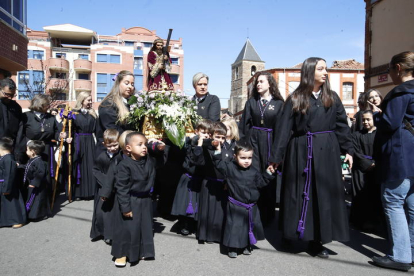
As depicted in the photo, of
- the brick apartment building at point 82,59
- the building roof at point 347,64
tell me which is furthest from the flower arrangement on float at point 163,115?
the building roof at point 347,64

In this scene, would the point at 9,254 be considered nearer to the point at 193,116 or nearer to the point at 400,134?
the point at 193,116

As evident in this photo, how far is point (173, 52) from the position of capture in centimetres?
4503

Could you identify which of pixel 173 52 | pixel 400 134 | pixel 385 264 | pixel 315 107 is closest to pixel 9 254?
pixel 315 107

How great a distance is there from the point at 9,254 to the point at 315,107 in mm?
4144

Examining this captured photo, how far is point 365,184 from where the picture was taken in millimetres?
5316

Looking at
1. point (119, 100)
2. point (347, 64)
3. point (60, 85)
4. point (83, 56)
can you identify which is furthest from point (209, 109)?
point (347, 64)

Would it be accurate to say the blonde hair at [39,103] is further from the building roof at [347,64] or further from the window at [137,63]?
the building roof at [347,64]

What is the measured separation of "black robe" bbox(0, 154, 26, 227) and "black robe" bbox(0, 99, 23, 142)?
0.87 meters

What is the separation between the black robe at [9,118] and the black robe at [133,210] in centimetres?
308

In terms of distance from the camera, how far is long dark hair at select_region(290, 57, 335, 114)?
4.08 m

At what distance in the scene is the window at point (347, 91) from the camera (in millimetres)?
45375

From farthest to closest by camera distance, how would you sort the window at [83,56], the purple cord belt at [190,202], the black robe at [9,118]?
1. the window at [83,56]
2. the black robe at [9,118]
3. the purple cord belt at [190,202]

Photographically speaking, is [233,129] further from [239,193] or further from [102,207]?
[102,207]

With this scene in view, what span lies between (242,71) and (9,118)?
7023 centimetres
